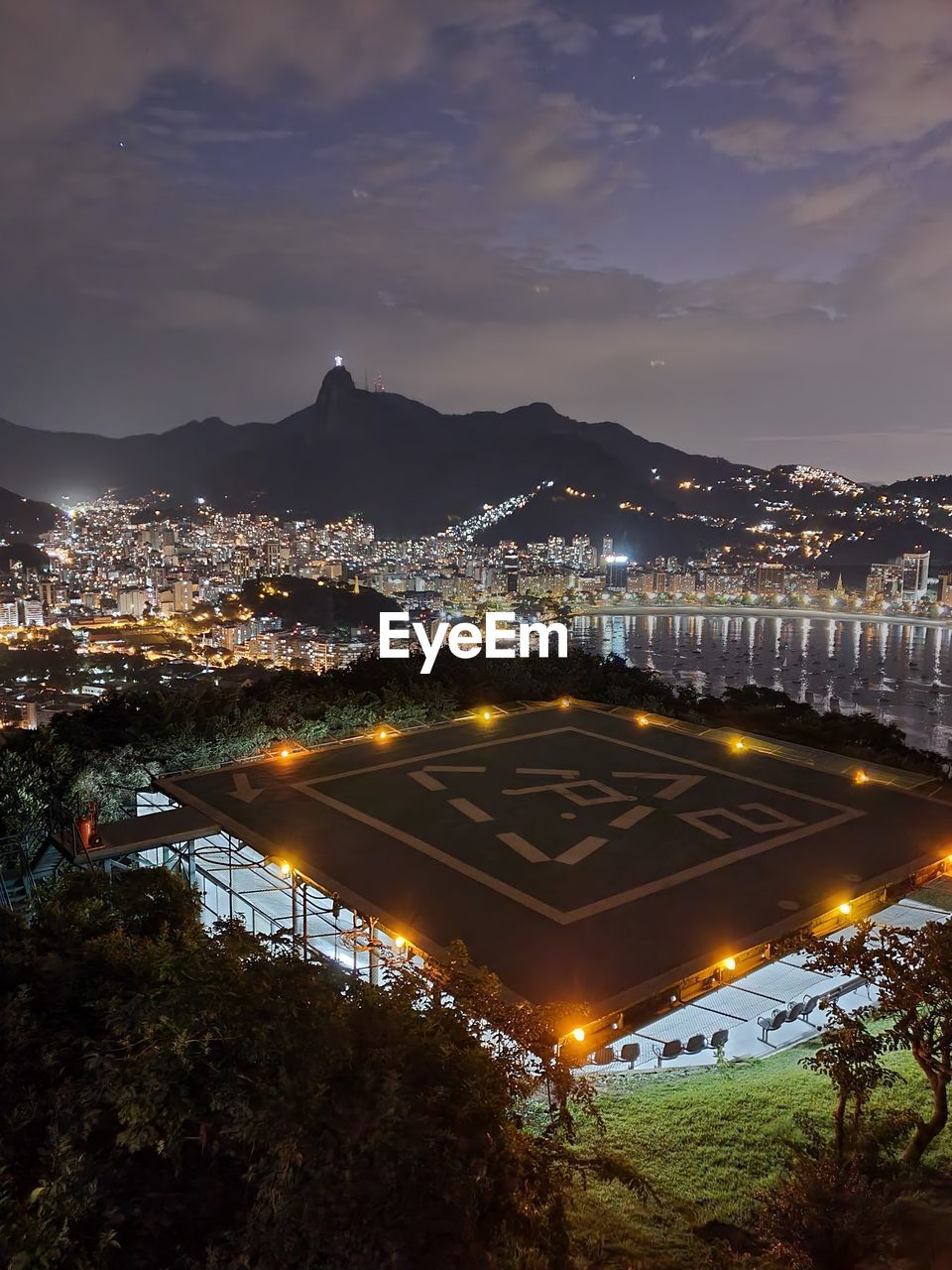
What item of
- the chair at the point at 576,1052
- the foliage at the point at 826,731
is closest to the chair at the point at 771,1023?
the chair at the point at 576,1052

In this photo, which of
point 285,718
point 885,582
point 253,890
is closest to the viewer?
point 253,890

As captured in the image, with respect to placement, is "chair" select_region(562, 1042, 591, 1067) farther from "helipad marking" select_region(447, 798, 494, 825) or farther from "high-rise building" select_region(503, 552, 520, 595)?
"high-rise building" select_region(503, 552, 520, 595)

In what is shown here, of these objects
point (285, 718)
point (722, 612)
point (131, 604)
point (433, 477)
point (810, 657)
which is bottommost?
point (810, 657)

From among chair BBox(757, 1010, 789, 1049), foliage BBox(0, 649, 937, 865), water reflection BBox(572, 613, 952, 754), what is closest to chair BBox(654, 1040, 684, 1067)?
chair BBox(757, 1010, 789, 1049)

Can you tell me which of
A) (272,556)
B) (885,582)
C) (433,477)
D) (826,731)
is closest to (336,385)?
(433,477)

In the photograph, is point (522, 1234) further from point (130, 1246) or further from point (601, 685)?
point (601, 685)

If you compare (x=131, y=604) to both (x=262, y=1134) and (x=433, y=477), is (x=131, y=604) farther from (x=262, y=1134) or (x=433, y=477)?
(x=433, y=477)

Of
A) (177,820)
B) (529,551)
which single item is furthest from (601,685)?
(529,551)
